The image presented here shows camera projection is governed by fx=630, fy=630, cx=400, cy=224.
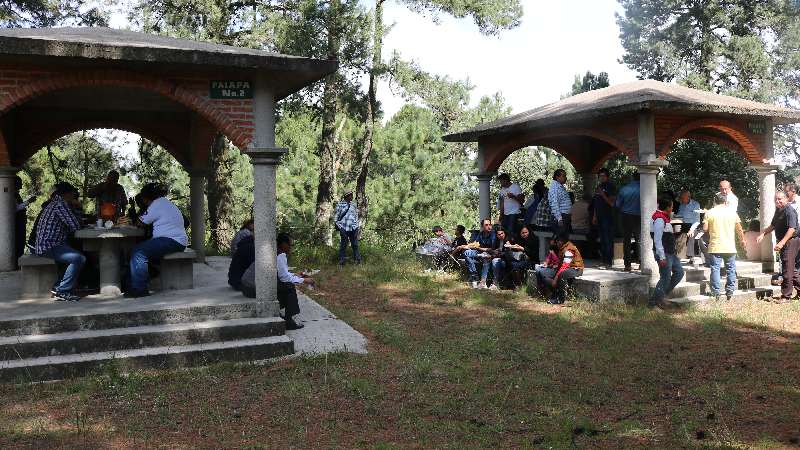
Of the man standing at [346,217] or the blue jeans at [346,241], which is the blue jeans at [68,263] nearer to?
the man standing at [346,217]

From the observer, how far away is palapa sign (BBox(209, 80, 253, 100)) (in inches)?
291

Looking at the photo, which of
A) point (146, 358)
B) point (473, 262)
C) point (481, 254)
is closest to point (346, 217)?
point (473, 262)

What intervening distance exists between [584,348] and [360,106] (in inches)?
528

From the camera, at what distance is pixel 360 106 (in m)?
19.3

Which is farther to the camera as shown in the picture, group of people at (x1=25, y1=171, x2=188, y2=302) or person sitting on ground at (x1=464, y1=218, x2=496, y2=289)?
person sitting on ground at (x1=464, y1=218, x2=496, y2=289)

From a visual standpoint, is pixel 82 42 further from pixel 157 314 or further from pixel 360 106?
pixel 360 106

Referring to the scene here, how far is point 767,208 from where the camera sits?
1151 centimetres

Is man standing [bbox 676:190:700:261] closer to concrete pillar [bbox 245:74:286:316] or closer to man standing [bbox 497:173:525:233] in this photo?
man standing [bbox 497:173:525:233]

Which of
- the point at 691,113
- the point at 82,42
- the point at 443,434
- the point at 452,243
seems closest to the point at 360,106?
the point at 452,243

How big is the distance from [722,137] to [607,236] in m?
3.10

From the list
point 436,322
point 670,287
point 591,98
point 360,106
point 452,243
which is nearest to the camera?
point 436,322

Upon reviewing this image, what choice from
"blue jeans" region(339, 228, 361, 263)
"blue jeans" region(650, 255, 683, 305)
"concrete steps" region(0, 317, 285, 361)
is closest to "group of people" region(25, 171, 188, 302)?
"concrete steps" region(0, 317, 285, 361)

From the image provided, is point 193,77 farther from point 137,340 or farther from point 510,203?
point 510,203

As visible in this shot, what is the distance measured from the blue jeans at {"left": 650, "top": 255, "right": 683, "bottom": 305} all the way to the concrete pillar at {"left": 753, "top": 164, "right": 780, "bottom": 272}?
2969 millimetres
